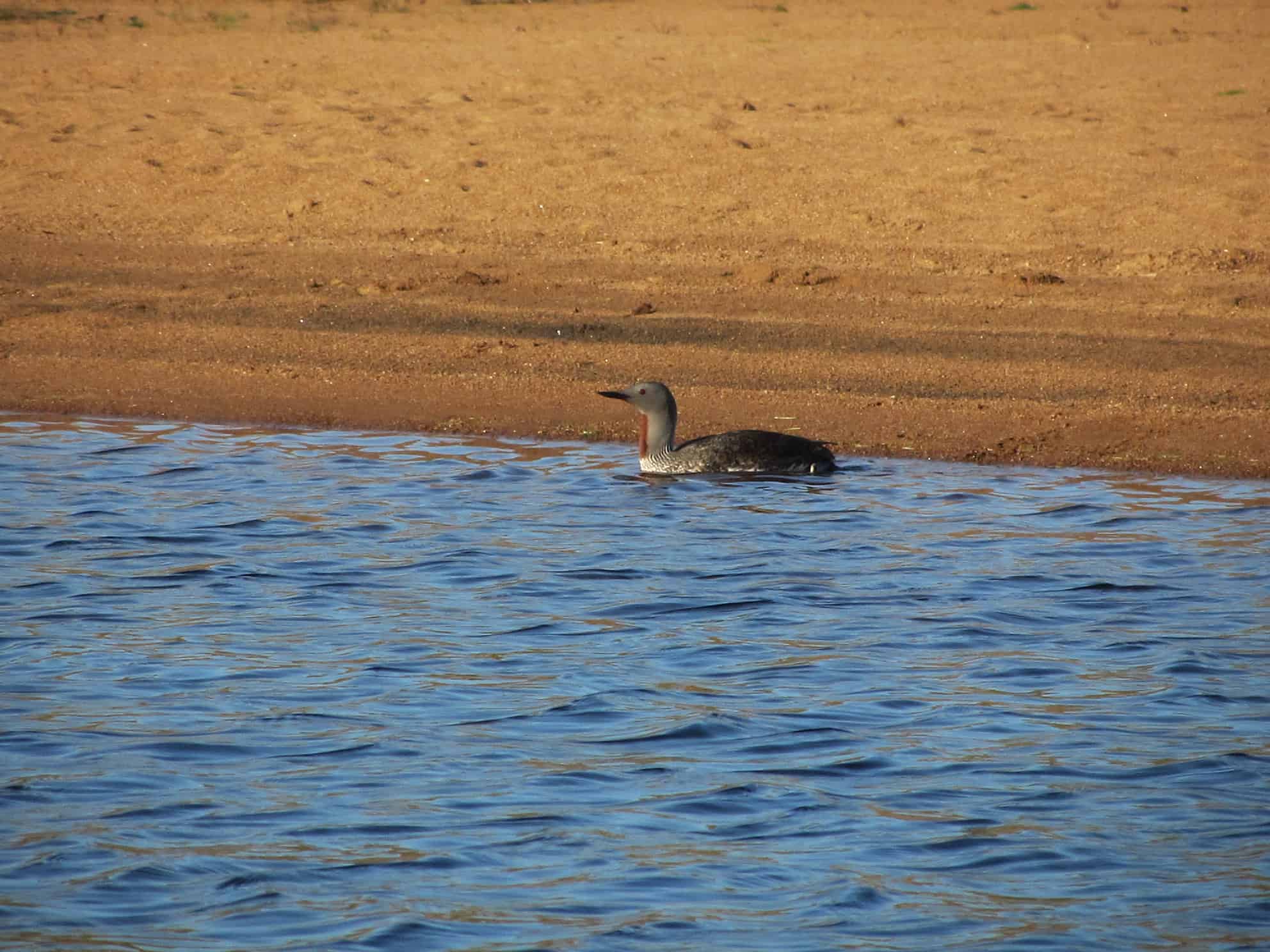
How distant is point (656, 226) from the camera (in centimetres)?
1906

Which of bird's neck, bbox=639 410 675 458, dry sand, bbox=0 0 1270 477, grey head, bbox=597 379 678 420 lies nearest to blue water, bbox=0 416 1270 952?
bird's neck, bbox=639 410 675 458

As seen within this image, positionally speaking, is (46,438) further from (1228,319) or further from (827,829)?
(1228,319)

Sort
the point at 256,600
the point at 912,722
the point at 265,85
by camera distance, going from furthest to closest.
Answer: the point at 265,85, the point at 256,600, the point at 912,722

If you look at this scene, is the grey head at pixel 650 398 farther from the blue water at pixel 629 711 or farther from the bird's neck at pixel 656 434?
the blue water at pixel 629 711

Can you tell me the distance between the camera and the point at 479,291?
1742 cm

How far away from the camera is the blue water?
6023 millimetres

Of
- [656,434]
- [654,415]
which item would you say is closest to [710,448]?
[656,434]

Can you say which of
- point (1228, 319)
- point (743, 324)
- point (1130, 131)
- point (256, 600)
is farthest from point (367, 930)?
point (1130, 131)

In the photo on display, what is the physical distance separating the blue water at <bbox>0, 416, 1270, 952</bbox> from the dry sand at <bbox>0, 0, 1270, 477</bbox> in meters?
1.93

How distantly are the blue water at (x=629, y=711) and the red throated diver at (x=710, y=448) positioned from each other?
0.17 meters

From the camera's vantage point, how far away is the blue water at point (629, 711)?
6023 millimetres

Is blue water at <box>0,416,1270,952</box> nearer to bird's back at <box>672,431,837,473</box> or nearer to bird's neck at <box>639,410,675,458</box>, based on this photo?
bird's back at <box>672,431,837,473</box>

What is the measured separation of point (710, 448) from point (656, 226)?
277 inches

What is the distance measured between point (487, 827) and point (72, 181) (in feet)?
50.2
